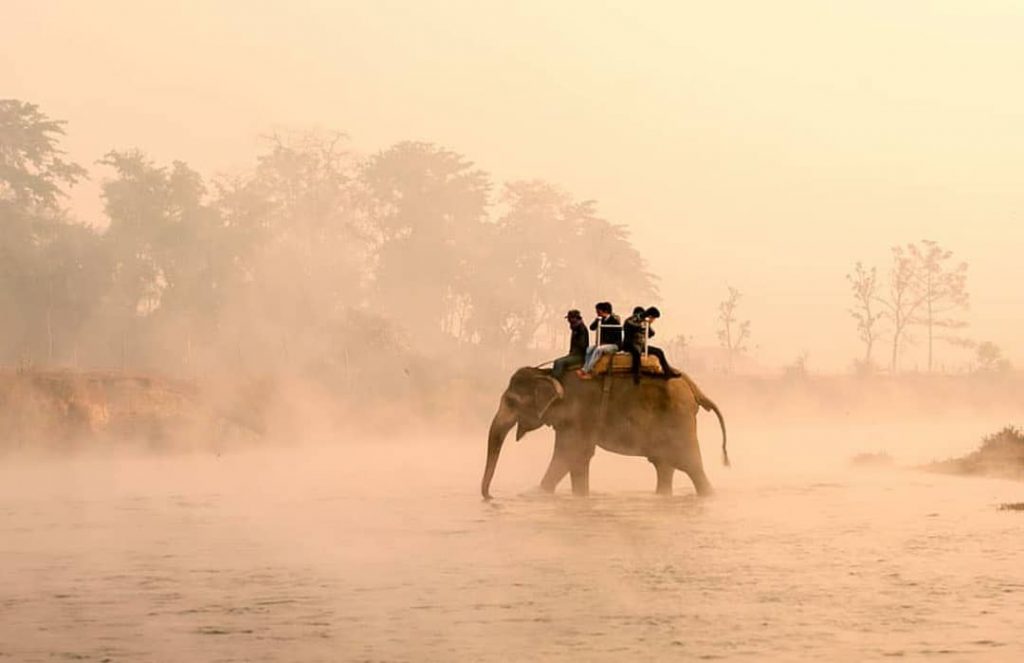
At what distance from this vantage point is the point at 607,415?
30.1 meters

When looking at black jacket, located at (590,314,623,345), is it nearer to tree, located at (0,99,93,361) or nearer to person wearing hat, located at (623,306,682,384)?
person wearing hat, located at (623,306,682,384)

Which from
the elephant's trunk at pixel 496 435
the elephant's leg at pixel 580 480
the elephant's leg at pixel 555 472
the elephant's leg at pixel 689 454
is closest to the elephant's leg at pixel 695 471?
the elephant's leg at pixel 689 454

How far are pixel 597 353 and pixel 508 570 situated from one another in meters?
9.25

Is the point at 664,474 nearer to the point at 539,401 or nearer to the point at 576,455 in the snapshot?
the point at 576,455

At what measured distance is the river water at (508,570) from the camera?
611 inches

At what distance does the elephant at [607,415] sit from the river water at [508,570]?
932 millimetres

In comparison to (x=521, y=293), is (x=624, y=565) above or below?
below

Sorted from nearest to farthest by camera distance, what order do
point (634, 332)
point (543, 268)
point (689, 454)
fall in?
point (634, 332) < point (689, 454) < point (543, 268)

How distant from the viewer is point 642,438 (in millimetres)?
30094

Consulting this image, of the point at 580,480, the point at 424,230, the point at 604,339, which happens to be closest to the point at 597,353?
the point at 604,339

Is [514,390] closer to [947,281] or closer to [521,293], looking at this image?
[521,293]

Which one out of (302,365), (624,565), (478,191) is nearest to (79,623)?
(624,565)

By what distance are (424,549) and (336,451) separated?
31.0 m

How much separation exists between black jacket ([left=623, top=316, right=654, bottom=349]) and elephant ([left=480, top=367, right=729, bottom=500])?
70cm
